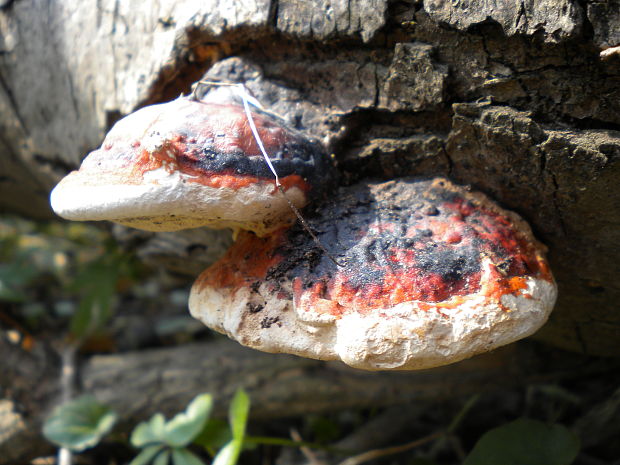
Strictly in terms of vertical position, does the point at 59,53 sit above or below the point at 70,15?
below

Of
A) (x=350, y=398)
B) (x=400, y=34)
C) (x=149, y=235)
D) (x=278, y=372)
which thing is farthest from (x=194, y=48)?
(x=350, y=398)

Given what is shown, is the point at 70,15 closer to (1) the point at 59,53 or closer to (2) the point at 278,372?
(1) the point at 59,53

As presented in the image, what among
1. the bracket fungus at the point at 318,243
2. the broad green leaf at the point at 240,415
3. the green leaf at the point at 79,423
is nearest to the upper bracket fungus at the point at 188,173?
the bracket fungus at the point at 318,243

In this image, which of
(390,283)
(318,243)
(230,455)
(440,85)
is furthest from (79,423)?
(440,85)

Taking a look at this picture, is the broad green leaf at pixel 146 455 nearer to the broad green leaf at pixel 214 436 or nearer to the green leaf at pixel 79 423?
the broad green leaf at pixel 214 436

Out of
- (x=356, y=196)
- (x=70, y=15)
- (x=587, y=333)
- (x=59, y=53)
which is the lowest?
(x=587, y=333)

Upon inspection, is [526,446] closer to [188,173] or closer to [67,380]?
[188,173]

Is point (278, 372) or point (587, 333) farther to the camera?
point (278, 372)
